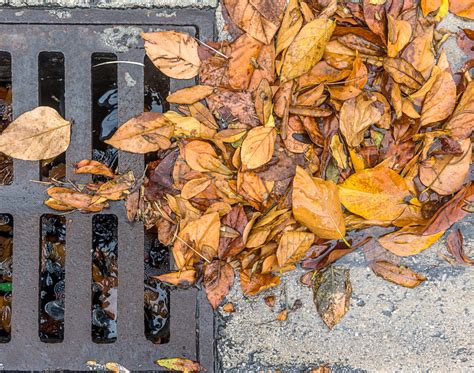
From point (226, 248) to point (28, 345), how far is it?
0.58 metres

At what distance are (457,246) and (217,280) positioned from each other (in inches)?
24.3

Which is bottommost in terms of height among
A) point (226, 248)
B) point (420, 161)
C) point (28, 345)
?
point (28, 345)

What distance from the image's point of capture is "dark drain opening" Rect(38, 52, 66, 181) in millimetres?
1509

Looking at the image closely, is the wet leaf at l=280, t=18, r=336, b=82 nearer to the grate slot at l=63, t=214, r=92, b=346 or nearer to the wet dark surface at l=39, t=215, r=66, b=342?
the grate slot at l=63, t=214, r=92, b=346

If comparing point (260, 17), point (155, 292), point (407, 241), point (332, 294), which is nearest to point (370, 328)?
point (332, 294)

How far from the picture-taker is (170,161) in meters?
1.38

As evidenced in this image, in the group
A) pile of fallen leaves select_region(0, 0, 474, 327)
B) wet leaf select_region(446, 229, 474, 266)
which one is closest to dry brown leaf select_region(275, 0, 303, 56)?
pile of fallen leaves select_region(0, 0, 474, 327)

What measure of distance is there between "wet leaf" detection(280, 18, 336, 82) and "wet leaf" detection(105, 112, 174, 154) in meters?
0.33

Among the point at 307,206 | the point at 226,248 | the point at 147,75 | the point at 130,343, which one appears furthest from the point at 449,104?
the point at 130,343

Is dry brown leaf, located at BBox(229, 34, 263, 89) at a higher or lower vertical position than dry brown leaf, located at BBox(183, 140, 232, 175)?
higher

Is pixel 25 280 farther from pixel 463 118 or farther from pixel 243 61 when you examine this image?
pixel 463 118

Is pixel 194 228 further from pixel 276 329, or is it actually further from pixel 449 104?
pixel 449 104

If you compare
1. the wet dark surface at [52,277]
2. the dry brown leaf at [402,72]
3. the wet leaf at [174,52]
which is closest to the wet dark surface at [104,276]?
the wet dark surface at [52,277]

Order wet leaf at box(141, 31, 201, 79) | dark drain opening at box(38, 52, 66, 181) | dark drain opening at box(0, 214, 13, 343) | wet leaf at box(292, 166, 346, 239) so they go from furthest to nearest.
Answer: dark drain opening at box(0, 214, 13, 343)
dark drain opening at box(38, 52, 66, 181)
wet leaf at box(141, 31, 201, 79)
wet leaf at box(292, 166, 346, 239)
